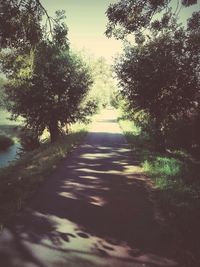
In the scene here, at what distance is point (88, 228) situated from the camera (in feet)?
26.5

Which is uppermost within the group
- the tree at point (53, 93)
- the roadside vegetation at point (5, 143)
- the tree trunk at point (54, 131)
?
the tree at point (53, 93)

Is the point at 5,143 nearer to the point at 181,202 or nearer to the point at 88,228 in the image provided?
the point at 181,202

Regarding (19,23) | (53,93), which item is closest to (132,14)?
(19,23)

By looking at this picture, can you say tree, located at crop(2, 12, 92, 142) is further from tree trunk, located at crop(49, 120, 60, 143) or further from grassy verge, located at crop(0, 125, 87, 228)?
grassy verge, located at crop(0, 125, 87, 228)

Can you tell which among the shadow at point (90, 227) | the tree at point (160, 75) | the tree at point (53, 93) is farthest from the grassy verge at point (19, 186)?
the tree at point (53, 93)

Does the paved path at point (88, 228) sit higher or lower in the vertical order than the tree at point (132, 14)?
lower

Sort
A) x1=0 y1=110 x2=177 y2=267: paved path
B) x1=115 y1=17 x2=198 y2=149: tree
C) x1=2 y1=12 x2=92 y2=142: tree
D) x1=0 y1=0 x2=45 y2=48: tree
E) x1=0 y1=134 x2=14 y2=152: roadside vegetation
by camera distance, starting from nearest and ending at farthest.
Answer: x1=0 y1=110 x2=177 y2=267: paved path
x1=0 y1=0 x2=45 y2=48: tree
x1=115 y1=17 x2=198 y2=149: tree
x1=2 y1=12 x2=92 y2=142: tree
x1=0 y1=134 x2=14 y2=152: roadside vegetation

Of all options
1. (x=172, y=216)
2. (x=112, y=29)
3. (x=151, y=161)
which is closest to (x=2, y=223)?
(x=172, y=216)

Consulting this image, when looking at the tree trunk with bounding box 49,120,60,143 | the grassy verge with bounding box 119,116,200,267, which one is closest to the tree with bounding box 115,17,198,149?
the grassy verge with bounding box 119,116,200,267

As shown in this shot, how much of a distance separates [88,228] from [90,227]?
0.09 meters

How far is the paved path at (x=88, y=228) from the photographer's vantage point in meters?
6.46

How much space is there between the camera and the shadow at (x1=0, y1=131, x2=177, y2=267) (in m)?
6.51

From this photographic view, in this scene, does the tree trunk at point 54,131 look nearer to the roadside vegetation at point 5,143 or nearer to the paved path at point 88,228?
the roadside vegetation at point 5,143

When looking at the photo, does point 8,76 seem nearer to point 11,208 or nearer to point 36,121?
point 36,121
